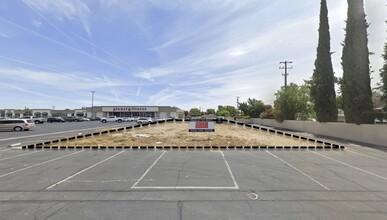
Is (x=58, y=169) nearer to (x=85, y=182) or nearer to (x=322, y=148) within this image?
(x=85, y=182)

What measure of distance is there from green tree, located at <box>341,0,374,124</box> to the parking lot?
13.7m

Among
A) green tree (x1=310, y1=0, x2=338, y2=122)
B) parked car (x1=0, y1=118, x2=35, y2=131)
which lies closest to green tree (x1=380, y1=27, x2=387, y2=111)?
green tree (x1=310, y1=0, x2=338, y2=122)

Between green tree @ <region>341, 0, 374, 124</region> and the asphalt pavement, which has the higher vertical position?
green tree @ <region>341, 0, 374, 124</region>

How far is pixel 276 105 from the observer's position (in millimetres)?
47250

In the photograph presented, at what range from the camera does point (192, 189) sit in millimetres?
7965

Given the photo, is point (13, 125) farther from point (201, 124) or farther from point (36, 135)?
point (201, 124)

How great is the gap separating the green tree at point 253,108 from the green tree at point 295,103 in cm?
2820

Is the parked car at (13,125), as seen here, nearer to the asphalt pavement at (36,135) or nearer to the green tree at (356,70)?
the asphalt pavement at (36,135)

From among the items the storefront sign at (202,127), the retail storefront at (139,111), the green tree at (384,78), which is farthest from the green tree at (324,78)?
the retail storefront at (139,111)

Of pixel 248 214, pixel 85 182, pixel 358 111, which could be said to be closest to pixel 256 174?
pixel 248 214

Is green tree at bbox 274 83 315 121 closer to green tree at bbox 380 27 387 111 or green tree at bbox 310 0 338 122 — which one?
green tree at bbox 310 0 338 122

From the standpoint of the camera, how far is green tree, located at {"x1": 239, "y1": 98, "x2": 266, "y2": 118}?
244 feet

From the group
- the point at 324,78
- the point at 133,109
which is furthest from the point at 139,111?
the point at 324,78

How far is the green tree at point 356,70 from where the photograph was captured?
24.9m
